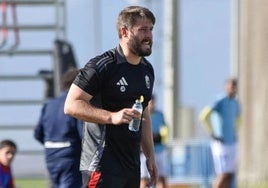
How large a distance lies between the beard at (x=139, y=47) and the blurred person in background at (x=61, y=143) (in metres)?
3.95

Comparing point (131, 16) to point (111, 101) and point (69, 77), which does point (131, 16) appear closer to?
point (111, 101)

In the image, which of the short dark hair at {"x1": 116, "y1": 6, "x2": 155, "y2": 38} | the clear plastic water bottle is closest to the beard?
the short dark hair at {"x1": 116, "y1": 6, "x2": 155, "y2": 38}

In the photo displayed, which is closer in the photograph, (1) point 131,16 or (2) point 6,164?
(1) point 131,16

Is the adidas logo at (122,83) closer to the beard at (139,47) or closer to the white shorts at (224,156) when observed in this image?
the beard at (139,47)

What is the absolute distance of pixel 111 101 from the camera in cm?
997

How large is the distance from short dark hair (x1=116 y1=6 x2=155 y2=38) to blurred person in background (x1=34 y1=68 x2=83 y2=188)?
3906 mm

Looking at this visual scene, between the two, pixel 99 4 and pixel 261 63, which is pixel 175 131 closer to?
pixel 261 63

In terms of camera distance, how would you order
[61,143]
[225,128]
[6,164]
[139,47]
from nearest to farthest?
1. [139,47]
2. [6,164]
3. [61,143]
4. [225,128]

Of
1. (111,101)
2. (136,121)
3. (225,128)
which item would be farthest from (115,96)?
(225,128)

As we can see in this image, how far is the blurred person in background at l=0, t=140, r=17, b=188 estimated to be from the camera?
13961 mm

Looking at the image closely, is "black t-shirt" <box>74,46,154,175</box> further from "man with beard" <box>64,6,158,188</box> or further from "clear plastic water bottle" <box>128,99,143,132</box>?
"clear plastic water bottle" <box>128,99,143,132</box>

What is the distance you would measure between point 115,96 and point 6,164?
4333 mm

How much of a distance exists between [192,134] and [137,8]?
2992 centimetres

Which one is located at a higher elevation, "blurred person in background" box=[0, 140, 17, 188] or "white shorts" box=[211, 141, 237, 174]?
"blurred person in background" box=[0, 140, 17, 188]
